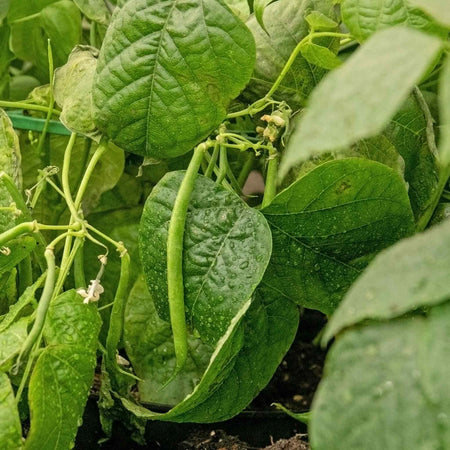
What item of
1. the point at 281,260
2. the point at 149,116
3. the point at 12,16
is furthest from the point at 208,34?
the point at 12,16

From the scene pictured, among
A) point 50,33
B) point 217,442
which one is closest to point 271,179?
point 217,442

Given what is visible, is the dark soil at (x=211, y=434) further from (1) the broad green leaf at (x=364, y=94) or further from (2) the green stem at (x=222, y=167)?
(1) the broad green leaf at (x=364, y=94)

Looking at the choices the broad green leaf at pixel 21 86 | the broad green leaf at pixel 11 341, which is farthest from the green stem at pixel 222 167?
the broad green leaf at pixel 21 86

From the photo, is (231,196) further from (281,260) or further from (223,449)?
(223,449)

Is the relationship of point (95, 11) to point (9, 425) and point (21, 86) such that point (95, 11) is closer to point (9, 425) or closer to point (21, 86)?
point (21, 86)

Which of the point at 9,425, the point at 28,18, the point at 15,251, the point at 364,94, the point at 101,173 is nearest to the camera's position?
the point at 364,94

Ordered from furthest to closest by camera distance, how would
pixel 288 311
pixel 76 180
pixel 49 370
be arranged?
pixel 76 180 → pixel 288 311 → pixel 49 370
